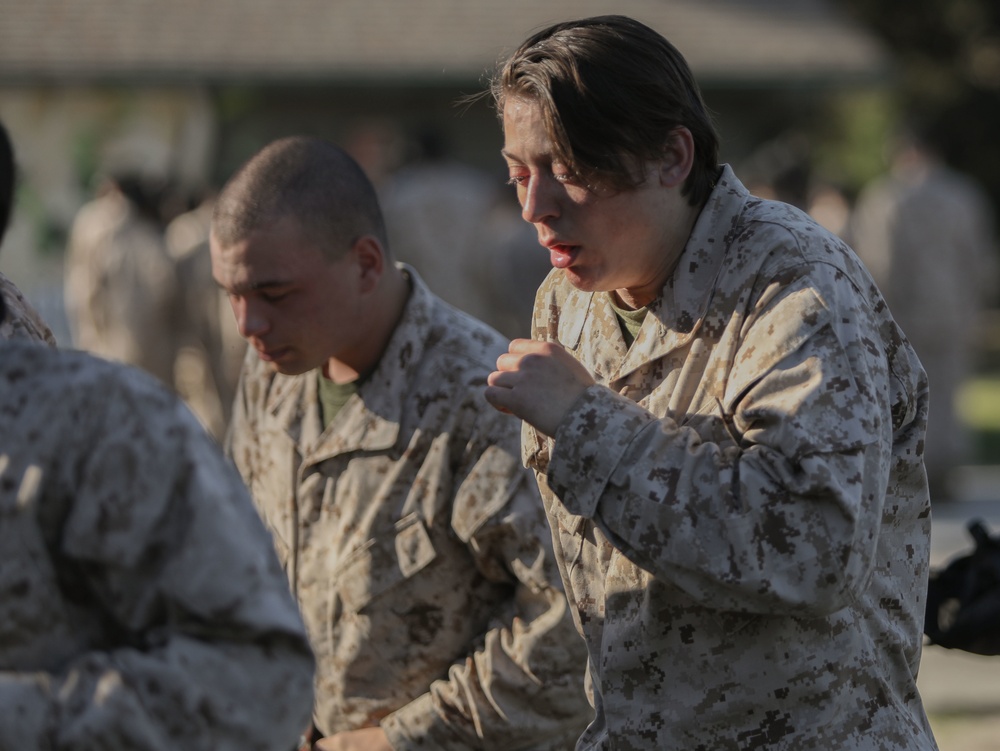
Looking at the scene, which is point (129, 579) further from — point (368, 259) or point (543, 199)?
point (368, 259)

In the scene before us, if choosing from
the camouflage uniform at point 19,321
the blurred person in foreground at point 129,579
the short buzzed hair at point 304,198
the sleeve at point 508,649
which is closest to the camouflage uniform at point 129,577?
the blurred person in foreground at point 129,579

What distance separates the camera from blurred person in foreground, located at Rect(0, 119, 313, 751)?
1886mm

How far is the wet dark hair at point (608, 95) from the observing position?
2.50 metres

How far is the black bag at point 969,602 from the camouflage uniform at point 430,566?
0.75m

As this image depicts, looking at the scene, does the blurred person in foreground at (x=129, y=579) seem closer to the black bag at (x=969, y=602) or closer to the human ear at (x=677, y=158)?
the human ear at (x=677, y=158)

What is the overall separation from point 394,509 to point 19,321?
2.81 ft

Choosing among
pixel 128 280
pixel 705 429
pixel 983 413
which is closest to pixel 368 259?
pixel 705 429

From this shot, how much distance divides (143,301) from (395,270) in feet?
32.6

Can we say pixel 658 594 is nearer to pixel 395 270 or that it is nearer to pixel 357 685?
pixel 357 685

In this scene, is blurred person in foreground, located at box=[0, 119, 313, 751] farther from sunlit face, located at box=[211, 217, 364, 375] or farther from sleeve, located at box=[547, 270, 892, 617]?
sunlit face, located at box=[211, 217, 364, 375]

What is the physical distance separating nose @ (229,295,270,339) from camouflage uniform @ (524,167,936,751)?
A: 74cm

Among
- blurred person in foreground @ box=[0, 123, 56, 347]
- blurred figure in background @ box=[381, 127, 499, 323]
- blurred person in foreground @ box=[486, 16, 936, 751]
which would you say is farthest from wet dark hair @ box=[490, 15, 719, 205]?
blurred figure in background @ box=[381, 127, 499, 323]

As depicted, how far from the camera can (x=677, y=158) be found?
2580 millimetres

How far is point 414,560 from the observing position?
10.6ft
